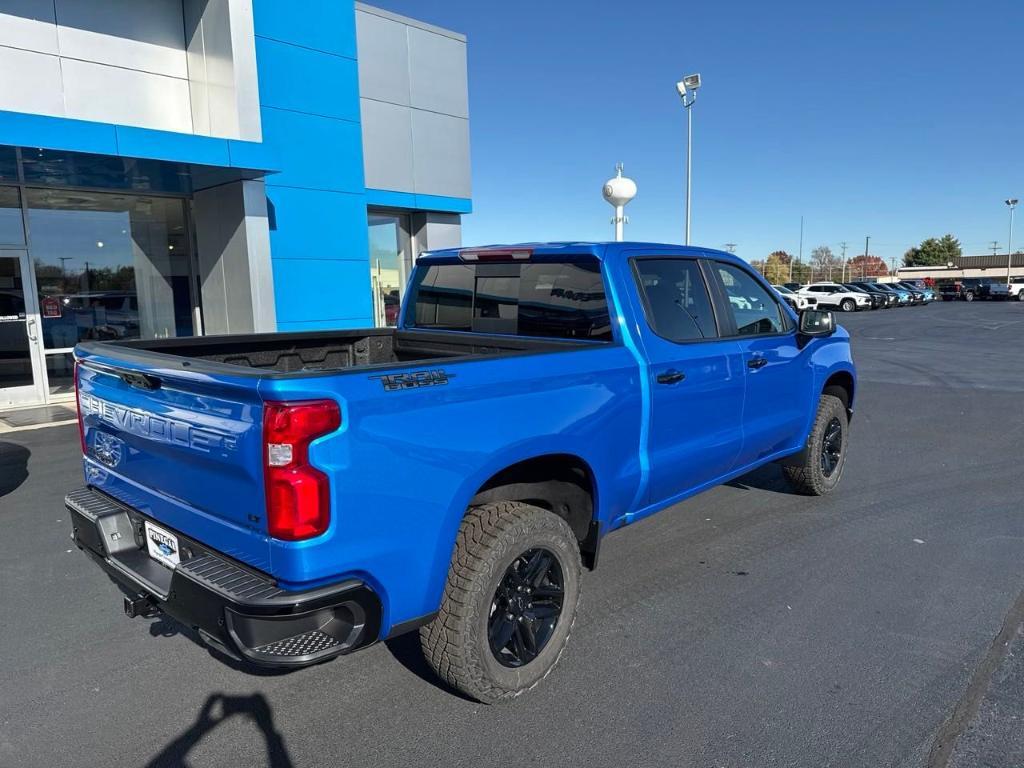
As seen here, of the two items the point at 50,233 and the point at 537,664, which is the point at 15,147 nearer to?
the point at 50,233

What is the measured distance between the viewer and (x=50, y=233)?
11.0 meters

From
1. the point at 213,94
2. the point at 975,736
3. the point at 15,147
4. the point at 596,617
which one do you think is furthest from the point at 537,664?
the point at 213,94

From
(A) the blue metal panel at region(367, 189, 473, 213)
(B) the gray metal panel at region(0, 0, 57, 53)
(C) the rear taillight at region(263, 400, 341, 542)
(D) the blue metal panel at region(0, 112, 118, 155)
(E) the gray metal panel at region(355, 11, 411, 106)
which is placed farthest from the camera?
(A) the blue metal panel at region(367, 189, 473, 213)

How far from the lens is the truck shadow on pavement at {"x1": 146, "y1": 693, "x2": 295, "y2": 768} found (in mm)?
2672

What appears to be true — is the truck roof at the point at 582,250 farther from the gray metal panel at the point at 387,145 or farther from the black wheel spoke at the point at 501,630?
the gray metal panel at the point at 387,145

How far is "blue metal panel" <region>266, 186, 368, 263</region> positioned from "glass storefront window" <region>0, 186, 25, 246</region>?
3.50m

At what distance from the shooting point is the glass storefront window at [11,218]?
10.4 meters

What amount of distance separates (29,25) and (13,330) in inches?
167

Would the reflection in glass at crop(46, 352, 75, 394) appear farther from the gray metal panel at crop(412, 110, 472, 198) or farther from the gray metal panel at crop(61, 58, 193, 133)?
the gray metal panel at crop(412, 110, 472, 198)

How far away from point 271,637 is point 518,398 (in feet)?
4.06

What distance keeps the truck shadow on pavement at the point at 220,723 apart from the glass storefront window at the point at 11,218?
400 inches

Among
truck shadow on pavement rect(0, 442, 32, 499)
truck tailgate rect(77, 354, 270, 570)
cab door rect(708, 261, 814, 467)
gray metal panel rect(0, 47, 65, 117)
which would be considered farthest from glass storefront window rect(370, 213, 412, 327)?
truck tailgate rect(77, 354, 270, 570)

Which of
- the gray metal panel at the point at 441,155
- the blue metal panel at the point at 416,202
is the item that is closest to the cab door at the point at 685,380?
the blue metal panel at the point at 416,202

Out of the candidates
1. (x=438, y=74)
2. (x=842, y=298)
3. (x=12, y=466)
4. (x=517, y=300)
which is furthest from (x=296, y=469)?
(x=842, y=298)
